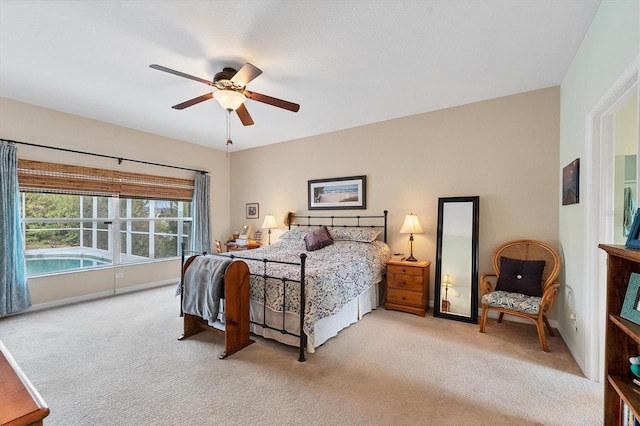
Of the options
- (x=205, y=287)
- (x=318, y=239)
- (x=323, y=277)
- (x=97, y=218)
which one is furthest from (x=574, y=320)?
(x=97, y=218)

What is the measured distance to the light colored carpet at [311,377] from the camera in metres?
Result: 1.87

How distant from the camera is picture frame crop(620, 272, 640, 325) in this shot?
4.10 ft

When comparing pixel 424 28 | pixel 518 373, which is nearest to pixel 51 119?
pixel 424 28

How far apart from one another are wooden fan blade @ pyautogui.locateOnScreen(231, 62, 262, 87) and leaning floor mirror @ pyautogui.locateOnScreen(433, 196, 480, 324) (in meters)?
2.85

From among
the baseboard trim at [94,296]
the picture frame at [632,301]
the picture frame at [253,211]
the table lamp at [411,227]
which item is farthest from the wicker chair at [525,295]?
the baseboard trim at [94,296]

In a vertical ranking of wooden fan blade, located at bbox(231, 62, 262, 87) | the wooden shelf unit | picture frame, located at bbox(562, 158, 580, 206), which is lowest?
the wooden shelf unit

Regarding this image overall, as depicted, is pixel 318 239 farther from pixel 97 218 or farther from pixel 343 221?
pixel 97 218

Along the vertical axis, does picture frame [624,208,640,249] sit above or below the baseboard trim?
above

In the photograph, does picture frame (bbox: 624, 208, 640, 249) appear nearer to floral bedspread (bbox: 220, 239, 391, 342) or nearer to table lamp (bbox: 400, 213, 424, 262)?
floral bedspread (bbox: 220, 239, 391, 342)

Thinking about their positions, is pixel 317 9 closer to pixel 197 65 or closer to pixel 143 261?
pixel 197 65

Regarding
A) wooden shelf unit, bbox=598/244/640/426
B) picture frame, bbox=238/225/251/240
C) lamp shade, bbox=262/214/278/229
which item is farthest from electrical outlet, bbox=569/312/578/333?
picture frame, bbox=238/225/251/240

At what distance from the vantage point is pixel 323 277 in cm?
275

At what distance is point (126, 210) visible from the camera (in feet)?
15.9

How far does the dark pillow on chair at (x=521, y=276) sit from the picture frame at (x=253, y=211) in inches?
177
